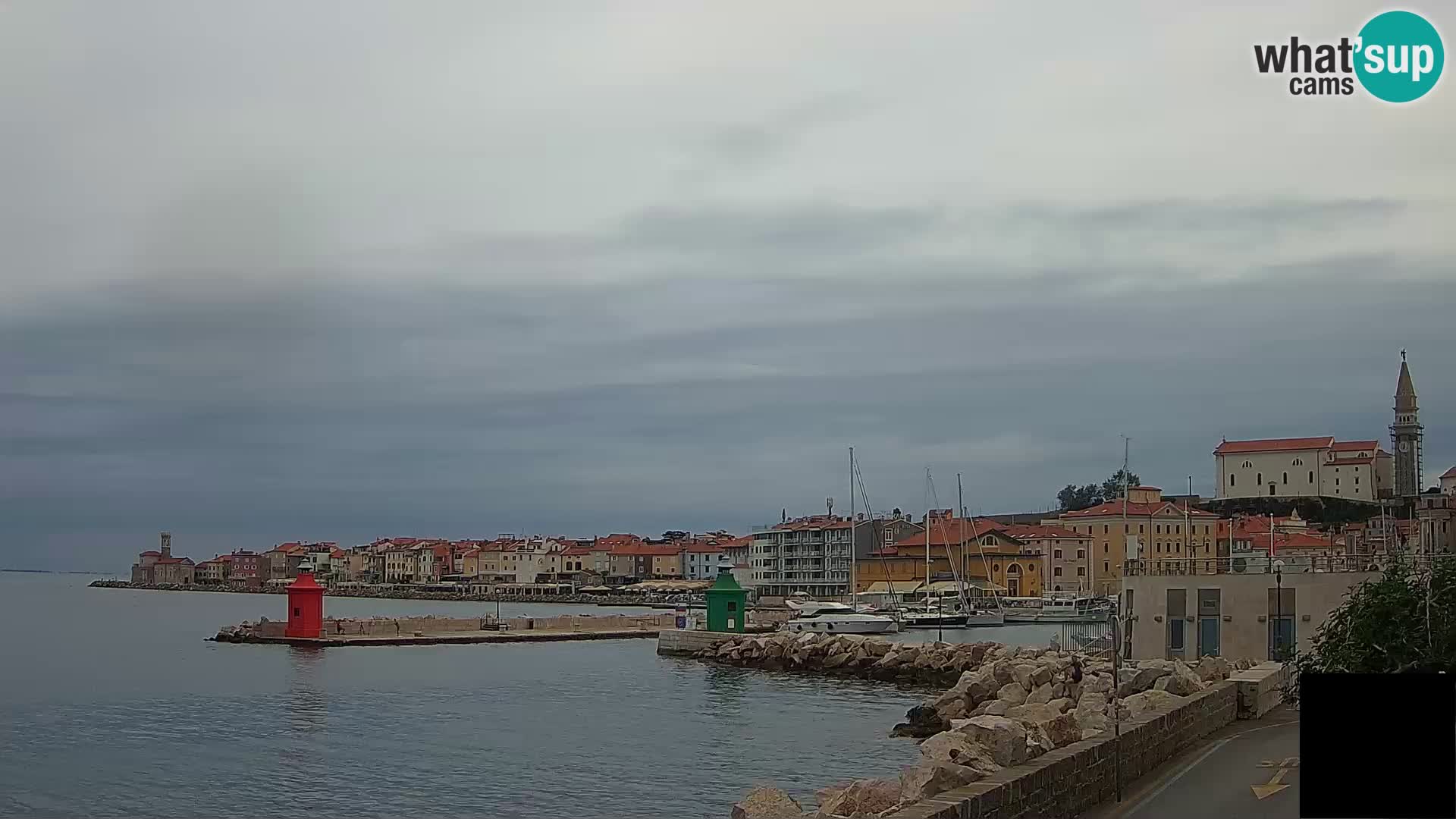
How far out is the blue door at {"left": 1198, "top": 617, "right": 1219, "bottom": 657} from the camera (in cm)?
3338

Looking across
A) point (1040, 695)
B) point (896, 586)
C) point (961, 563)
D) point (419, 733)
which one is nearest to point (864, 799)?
point (1040, 695)

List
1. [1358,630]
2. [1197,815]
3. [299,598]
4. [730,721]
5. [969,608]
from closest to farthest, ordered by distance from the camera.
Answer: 1. [1197,815]
2. [1358,630]
3. [730,721]
4. [299,598]
5. [969,608]

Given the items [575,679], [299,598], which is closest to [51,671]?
[299,598]

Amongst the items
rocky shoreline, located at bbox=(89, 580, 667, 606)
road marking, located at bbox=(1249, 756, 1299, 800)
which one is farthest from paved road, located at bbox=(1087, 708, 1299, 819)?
rocky shoreline, located at bbox=(89, 580, 667, 606)

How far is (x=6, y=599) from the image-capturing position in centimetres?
18538

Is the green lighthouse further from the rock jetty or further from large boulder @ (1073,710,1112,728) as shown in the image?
large boulder @ (1073,710,1112,728)

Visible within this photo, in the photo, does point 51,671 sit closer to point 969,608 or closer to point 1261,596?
point 1261,596

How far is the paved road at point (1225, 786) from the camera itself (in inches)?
482

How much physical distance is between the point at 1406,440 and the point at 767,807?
421 feet

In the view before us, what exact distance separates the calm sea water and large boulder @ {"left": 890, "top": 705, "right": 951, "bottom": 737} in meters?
0.89

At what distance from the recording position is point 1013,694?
98.0 feet

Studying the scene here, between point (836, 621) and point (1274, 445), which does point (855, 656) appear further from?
point (1274, 445)

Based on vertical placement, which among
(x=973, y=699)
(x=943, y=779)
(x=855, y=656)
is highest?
(x=943, y=779)

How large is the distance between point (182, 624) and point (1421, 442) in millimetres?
108745
